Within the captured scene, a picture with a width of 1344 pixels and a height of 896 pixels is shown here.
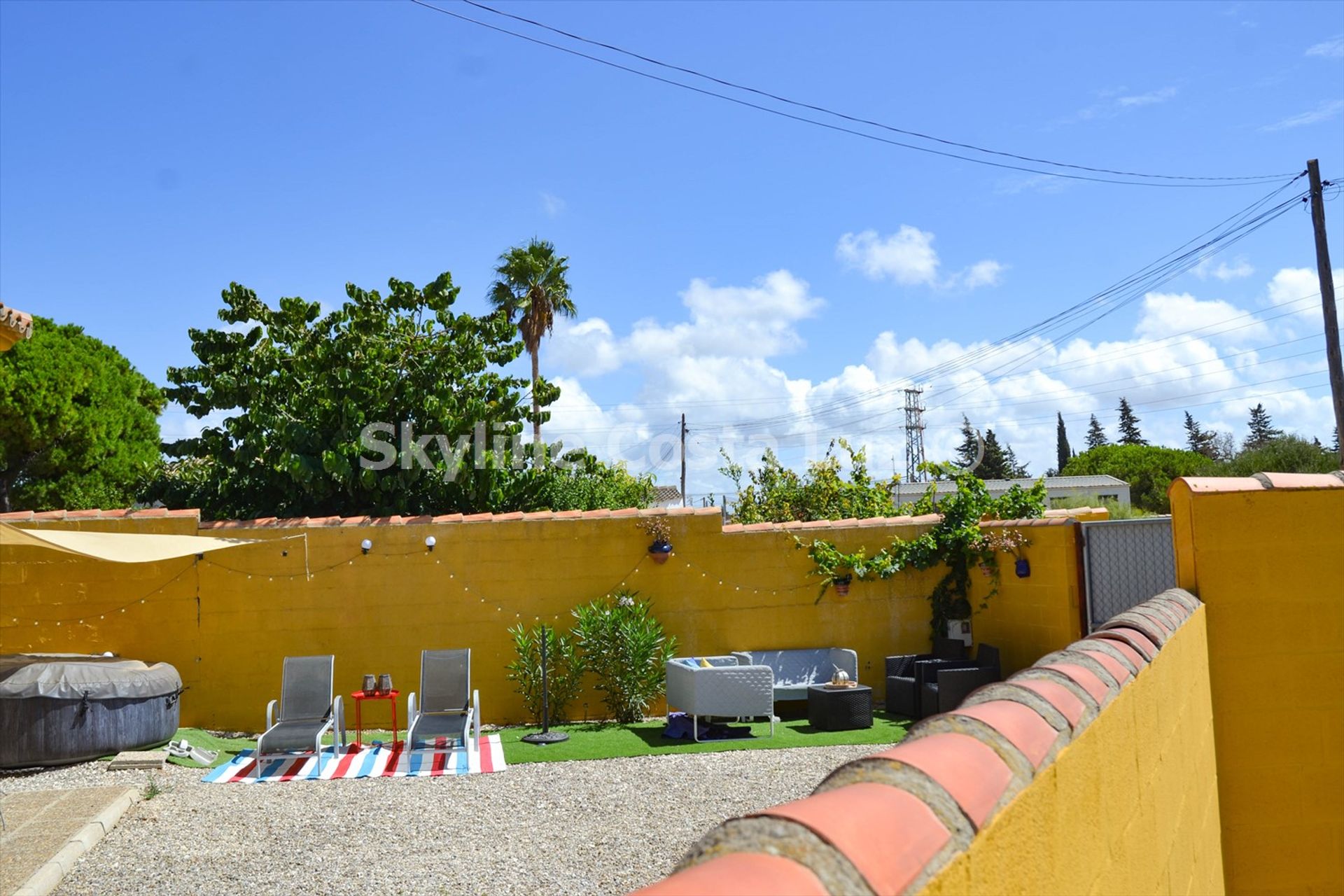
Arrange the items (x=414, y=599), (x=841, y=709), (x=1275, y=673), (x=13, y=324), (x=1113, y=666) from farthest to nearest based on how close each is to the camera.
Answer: (x=414, y=599) < (x=841, y=709) < (x=13, y=324) < (x=1275, y=673) < (x=1113, y=666)

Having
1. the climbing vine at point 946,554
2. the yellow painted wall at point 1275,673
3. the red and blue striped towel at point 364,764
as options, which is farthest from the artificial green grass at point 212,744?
the yellow painted wall at point 1275,673

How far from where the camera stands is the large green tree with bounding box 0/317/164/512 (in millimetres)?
22781

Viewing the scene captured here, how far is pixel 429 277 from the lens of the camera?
44.8 feet

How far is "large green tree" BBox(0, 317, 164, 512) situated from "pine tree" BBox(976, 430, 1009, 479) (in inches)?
1786

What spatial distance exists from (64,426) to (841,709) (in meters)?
21.0

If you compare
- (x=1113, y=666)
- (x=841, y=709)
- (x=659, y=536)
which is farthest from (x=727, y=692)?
(x=1113, y=666)

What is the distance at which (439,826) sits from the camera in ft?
22.7

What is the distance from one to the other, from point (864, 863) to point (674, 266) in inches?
873

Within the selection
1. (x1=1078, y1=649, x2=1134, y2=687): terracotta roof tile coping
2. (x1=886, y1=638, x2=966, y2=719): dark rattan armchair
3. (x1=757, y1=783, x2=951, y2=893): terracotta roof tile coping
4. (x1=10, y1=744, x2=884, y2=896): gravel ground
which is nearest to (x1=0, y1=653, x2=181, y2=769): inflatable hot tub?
(x1=10, y1=744, x2=884, y2=896): gravel ground

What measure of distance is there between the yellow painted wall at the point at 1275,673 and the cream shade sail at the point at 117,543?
7677 mm

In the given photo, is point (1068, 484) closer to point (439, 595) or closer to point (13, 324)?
point (439, 595)

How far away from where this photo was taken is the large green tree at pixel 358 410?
12.5 metres

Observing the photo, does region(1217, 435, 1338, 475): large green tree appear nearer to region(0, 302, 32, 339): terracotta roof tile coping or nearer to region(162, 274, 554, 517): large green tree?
region(162, 274, 554, 517): large green tree

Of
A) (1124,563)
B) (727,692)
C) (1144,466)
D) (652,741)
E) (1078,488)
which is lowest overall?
(652,741)
